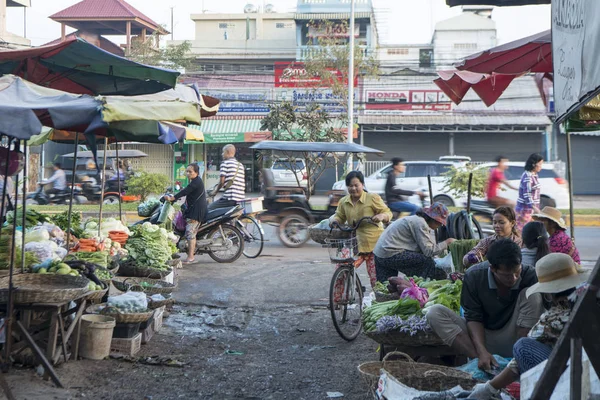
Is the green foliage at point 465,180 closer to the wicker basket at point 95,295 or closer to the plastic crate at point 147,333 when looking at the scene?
the plastic crate at point 147,333

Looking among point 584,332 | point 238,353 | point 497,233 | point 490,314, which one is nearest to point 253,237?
point 238,353

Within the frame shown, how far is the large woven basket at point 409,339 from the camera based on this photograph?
5746mm

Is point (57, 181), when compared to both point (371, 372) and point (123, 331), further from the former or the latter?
point (371, 372)

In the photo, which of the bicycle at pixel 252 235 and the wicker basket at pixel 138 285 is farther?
the bicycle at pixel 252 235

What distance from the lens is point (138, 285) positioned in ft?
26.1

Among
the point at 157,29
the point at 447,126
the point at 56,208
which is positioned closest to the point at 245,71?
the point at 157,29

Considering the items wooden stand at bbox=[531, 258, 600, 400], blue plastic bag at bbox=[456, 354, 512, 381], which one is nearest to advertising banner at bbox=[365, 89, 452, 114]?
blue plastic bag at bbox=[456, 354, 512, 381]

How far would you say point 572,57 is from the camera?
11.8ft

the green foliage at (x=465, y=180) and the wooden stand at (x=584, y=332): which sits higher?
the green foliage at (x=465, y=180)

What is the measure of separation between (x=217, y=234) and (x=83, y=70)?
4.85 metres

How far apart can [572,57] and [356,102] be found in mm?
32142

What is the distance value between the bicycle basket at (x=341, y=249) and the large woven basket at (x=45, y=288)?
269cm

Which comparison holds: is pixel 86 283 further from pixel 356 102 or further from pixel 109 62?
pixel 356 102

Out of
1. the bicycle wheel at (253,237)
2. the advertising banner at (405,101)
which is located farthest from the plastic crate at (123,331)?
the advertising banner at (405,101)
